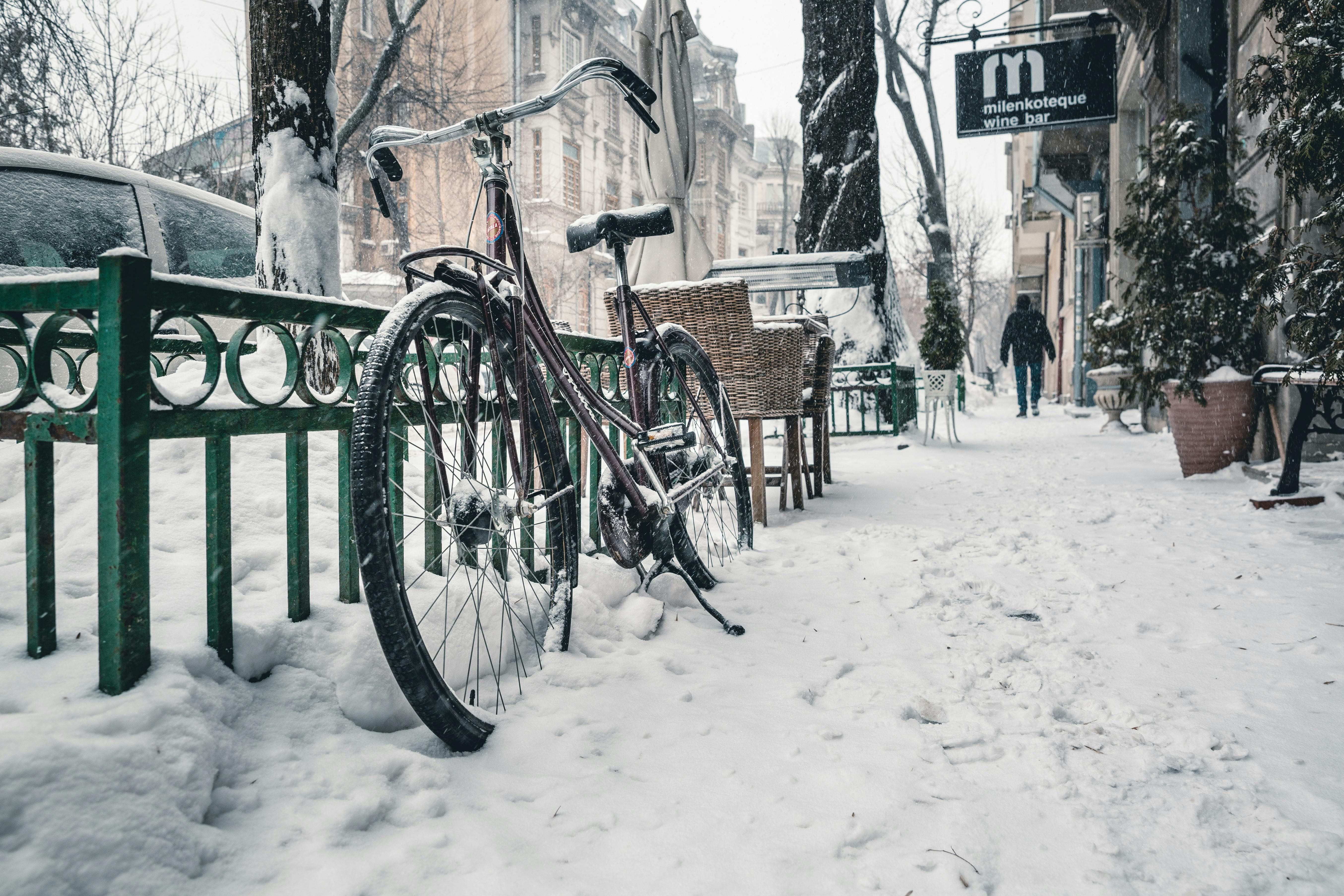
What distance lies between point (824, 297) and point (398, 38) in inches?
283

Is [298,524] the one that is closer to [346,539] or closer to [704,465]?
[346,539]

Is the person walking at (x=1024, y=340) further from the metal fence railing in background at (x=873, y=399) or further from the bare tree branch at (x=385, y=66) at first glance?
the bare tree branch at (x=385, y=66)

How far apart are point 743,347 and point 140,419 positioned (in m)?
2.82

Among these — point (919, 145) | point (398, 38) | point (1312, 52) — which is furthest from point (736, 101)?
point (1312, 52)

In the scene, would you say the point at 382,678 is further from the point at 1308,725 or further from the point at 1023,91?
the point at 1023,91

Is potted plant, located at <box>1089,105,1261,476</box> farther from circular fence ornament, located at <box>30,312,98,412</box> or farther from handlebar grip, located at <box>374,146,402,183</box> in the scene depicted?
circular fence ornament, located at <box>30,312,98,412</box>

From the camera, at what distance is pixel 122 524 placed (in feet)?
4.62

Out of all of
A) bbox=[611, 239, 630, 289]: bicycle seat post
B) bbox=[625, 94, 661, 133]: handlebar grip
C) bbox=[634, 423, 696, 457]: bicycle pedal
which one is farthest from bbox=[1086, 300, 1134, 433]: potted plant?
bbox=[625, 94, 661, 133]: handlebar grip

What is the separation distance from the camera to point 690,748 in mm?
1777

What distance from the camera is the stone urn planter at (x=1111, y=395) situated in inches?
367

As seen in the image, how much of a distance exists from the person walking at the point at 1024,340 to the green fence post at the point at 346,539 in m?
Result: 12.3

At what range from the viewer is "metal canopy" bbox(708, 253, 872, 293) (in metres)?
7.34

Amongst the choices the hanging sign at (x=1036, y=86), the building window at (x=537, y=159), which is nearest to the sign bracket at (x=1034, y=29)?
the hanging sign at (x=1036, y=86)

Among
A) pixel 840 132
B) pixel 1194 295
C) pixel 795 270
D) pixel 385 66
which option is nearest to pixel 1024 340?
pixel 840 132
